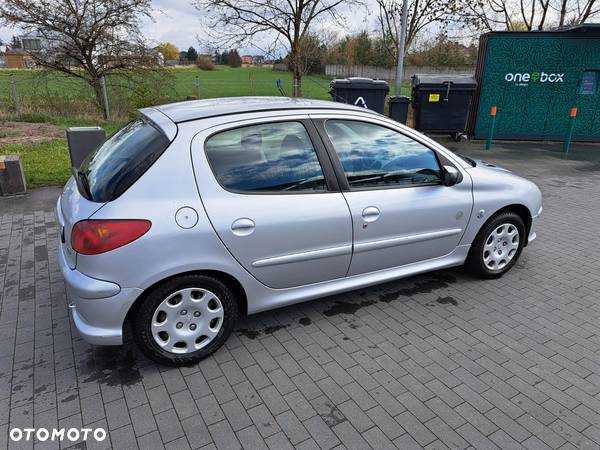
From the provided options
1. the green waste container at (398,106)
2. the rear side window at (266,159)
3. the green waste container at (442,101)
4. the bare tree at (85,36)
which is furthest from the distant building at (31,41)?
the rear side window at (266,159)

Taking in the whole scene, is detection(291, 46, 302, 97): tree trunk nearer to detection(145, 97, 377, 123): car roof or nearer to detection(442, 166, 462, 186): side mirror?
detection(145, 97, 377, 123): car roof

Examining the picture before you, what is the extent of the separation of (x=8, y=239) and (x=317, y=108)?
3.88 m

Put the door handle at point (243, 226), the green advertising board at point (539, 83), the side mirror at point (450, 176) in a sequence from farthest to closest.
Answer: the green advertising board at point (539, 83), the side mirror at point (450, 176), the door handle at point (243, 226)

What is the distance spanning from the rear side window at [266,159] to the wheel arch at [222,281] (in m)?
0.56

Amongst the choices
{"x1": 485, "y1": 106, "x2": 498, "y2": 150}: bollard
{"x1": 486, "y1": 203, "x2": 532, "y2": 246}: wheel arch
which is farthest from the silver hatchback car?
{"x1": 485, "y1": 106, "x2": 498, "y2": 150}: bollard

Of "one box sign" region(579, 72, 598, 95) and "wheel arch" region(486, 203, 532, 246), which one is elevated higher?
"one box sign" region(579, 72, 598, 95)

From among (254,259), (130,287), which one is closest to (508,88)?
(254,259)

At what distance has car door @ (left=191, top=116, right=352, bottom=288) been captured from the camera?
273cm

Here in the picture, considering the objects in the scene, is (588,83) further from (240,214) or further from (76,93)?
(76,93)

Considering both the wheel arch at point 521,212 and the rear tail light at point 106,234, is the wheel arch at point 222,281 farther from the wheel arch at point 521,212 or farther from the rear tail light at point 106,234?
the wheel arch at point 521,212

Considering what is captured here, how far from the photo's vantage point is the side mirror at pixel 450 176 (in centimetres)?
350

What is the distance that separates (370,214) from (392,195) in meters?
0.26

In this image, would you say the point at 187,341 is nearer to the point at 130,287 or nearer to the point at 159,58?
the point at 130,287

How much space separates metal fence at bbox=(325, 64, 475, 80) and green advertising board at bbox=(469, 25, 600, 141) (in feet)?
53.7
